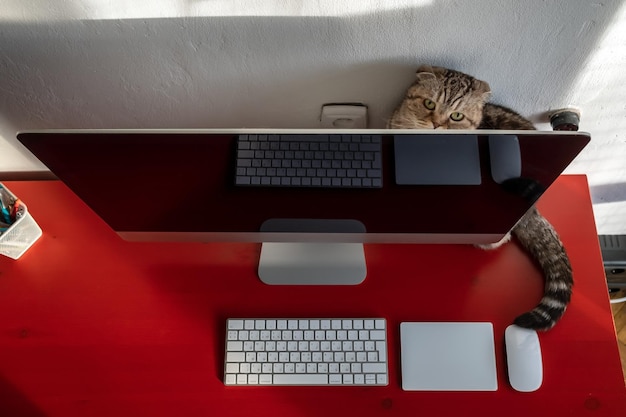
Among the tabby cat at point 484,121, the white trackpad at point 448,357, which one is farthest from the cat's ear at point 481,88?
the white trackpad at point 448,357

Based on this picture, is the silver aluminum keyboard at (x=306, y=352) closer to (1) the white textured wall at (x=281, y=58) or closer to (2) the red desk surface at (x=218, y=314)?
(2) the red desk surface at (x=218, y=314)

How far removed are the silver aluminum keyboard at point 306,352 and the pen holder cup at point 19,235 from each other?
1.58ft

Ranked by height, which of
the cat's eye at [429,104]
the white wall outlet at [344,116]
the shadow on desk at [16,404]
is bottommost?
the shadow on desk at [16,404]

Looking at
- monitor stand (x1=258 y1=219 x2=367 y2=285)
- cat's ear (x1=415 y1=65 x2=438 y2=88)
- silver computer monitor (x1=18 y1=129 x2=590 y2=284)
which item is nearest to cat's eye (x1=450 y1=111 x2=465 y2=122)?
cat's ear (x1=415 y1=65 x2=438 y2=88)

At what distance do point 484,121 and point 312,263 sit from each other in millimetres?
436

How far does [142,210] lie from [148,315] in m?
0.25

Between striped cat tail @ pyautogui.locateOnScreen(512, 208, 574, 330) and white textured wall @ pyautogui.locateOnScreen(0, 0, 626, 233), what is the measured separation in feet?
0.68

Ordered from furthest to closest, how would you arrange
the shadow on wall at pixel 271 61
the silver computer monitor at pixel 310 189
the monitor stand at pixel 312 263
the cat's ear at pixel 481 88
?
the monitor stand at pixel 312 263 → the cat's ear at pixel 481 88 → the shadow on wall at pixel 271 61 → the silver computer monitor at pixel 310 189

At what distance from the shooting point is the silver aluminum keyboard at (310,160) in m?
0.71

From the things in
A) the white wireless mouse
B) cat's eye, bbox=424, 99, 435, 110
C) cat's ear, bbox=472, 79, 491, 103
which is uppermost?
cat's ear, bbox=472, 79, 491, 103

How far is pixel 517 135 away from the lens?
0.68 meters

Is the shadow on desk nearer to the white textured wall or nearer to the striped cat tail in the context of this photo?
the white textured wall

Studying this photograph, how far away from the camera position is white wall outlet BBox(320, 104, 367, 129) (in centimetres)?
102

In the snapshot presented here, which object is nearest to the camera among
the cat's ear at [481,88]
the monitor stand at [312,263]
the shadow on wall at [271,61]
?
the shadow on wall at [271,61]
